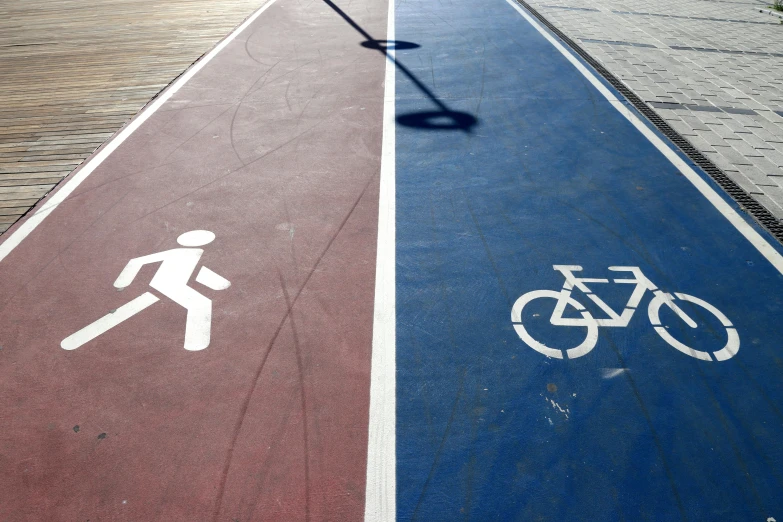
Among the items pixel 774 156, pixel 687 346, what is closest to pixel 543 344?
pixel 687 346

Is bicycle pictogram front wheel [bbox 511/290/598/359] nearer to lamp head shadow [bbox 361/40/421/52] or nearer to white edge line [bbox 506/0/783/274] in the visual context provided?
white edge line [bbox 506/0/783/274]

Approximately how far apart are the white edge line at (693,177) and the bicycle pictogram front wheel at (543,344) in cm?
222

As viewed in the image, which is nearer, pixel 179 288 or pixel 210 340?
pixel 210 340

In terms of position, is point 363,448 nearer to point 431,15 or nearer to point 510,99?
point 510,99

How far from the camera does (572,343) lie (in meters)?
5.06

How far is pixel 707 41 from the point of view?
13781 mm

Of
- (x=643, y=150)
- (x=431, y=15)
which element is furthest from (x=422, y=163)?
(x=431, y=15)

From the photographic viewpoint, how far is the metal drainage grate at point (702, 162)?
22.3 feet

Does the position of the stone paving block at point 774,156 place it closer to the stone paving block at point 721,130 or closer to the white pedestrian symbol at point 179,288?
the stone paving block at point 721,130

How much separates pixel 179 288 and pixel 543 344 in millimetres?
3333

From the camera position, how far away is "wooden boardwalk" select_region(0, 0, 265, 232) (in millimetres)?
8250

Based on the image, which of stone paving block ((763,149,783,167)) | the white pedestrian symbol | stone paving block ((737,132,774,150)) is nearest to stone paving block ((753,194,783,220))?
stone paving block ((763,149,783,167))

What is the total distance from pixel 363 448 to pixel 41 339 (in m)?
3.00

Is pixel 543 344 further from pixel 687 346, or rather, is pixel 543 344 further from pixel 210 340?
pixel 210 340
